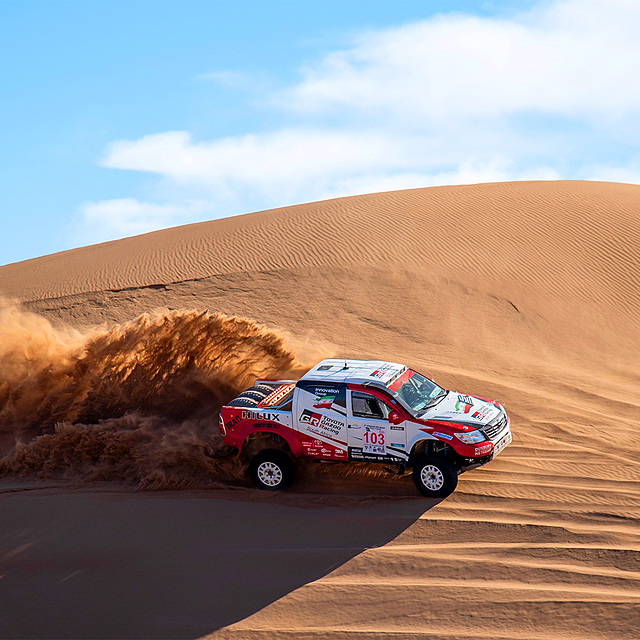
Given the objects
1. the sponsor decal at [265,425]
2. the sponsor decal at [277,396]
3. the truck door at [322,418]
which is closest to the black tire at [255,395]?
the sponsor decal at [277,396]

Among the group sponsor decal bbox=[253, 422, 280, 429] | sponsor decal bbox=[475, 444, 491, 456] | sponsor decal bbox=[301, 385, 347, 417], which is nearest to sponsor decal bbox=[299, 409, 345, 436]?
sponsor decal bbox=[301, 385, 347, 417]

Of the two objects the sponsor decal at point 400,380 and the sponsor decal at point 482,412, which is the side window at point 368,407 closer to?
the sponsor decal at point 400,380

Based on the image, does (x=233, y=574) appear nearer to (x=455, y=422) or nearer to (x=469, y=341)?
(x=455, y=422)

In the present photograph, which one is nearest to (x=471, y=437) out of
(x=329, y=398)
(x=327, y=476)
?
(x=329, y=398)

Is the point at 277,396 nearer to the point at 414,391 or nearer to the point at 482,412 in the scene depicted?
the point at 414,391

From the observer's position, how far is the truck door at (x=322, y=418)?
29.5ft

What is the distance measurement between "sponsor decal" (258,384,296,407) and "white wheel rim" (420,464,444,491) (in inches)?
91.0

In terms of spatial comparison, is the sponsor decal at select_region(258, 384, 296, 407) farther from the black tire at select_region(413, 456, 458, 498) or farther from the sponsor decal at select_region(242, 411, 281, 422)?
the black tire at select_region(413, 456, 458, 498)

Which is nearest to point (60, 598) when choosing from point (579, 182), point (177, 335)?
point (177, 335)

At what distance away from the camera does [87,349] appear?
1217 centimetres

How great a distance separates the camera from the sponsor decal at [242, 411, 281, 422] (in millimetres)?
9258

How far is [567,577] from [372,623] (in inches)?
89.4

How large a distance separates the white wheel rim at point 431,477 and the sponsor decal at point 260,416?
2170 mm

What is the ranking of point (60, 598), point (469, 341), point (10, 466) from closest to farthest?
1. point (60, 598)
2. point (10, 466)
3. point (469, 341)
